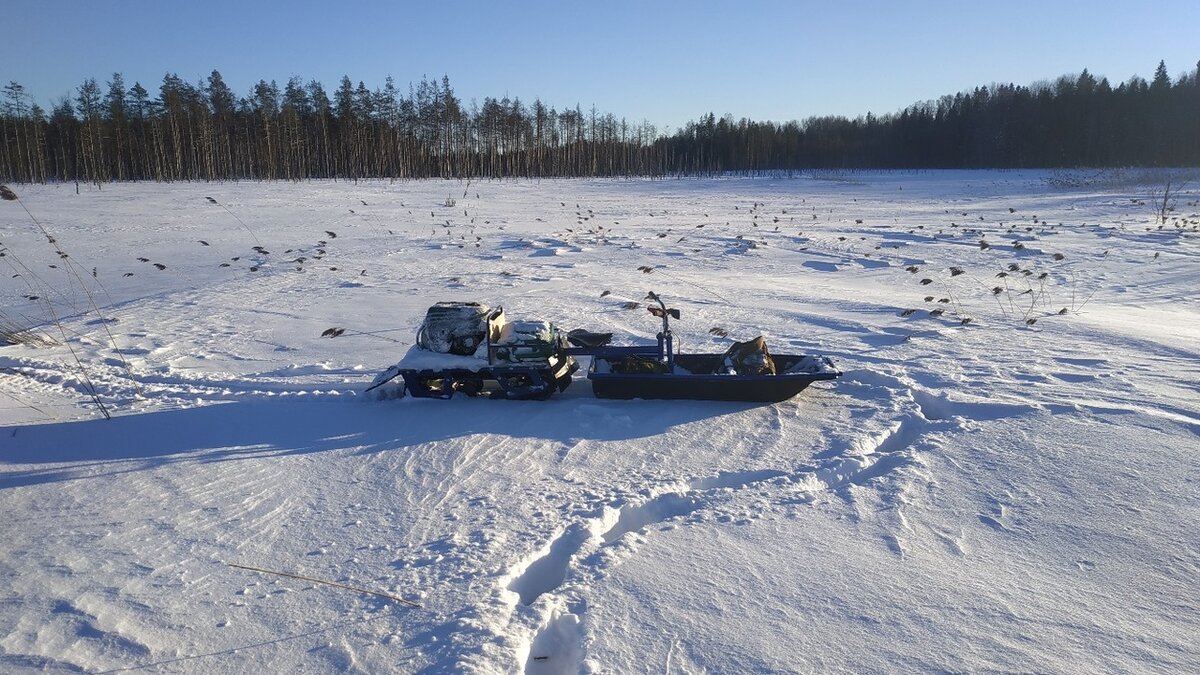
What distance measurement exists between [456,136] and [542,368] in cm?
6027


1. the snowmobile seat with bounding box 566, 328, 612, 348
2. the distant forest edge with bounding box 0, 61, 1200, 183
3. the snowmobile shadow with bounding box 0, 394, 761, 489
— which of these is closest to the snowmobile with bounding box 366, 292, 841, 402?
the snowmobile shadow with bounding box 0, 394, 761, 489

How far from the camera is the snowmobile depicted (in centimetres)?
495

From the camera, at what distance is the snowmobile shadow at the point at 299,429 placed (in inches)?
166

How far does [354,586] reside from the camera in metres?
2.91

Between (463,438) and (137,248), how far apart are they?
12.7m

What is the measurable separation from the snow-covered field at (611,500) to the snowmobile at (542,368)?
0.15 m

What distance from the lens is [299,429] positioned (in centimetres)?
464

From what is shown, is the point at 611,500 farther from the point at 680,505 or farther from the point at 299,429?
the point at 299,429

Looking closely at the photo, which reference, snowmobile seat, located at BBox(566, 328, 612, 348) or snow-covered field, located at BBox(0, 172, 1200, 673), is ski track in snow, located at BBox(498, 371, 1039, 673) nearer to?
snow-covered field, located at BBox(0, 172, 1200, 673)

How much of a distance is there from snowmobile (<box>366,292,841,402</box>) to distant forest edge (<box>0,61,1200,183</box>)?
46.9m

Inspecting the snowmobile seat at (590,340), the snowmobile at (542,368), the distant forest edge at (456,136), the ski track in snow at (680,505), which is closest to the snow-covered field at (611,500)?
the ski track in snow at (680,505)

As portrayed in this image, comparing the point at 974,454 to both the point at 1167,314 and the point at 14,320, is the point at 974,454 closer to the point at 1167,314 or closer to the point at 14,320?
the point at 1167,314

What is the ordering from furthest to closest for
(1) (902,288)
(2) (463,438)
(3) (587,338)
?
(1) (902,288), (3) (587,338), (2) (463,438)

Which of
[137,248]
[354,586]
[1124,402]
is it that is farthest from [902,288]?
[137,248]
